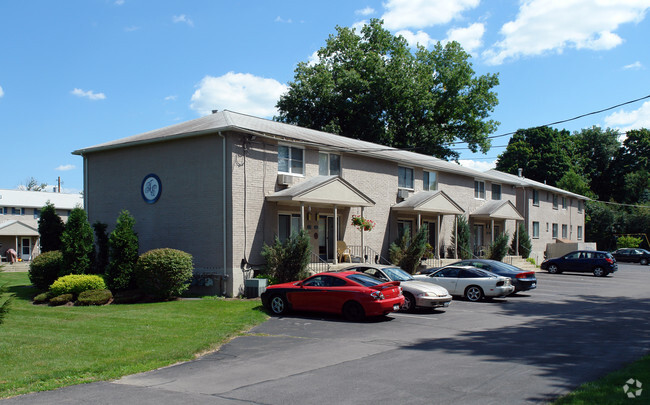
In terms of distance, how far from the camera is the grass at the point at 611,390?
6.71 m

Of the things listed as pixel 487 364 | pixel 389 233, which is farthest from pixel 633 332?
pixel 389 233

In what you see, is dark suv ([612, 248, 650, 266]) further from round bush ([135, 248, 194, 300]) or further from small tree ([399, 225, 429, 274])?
round bush ([135, 248, 194, 300])

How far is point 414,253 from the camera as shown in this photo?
26656 millimetres

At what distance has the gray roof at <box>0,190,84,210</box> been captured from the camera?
5319 cm

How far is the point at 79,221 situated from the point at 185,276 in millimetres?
4731

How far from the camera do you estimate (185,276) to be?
19.4m

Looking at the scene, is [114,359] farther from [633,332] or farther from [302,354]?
[633,332]

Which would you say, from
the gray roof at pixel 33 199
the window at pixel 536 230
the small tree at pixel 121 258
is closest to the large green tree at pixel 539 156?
the window at pixel 536 230

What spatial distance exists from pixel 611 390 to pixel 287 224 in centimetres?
1714

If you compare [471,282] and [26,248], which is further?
[26,248]

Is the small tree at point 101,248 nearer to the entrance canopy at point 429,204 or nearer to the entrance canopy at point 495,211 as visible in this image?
the entrance canopy at point 429,204

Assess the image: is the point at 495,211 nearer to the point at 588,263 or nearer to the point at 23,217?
the point at 588,263

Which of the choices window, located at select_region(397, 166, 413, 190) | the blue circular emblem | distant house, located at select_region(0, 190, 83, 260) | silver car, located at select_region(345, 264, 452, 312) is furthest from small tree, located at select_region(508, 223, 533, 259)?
distant house, located at select_region(0, 190, 83, 260)

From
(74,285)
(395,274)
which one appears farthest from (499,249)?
(74,285)
